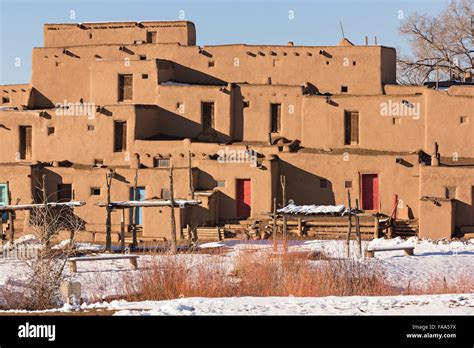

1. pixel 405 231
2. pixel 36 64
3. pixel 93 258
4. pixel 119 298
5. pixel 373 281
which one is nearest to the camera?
pixel 119 298

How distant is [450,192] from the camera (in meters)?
36.3

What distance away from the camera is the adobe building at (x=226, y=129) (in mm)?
37969

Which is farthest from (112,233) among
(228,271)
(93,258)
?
(228,271)

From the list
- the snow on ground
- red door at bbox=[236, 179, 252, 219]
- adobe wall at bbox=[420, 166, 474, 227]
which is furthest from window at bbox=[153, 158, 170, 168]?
the snow on ground

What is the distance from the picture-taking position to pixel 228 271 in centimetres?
2523

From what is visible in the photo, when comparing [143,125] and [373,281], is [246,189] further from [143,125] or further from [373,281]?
[373,281]

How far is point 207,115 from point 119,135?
3.64 m

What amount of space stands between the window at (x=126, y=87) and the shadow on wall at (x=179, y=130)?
171 centimetres

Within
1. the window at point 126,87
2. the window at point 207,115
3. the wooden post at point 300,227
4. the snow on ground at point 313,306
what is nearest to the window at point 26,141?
the window at point 126,87

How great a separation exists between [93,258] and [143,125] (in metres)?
13.3

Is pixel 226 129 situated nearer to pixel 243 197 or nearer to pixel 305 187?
pixel 243 197

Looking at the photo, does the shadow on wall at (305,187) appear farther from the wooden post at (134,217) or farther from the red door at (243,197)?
the wooden post at (134,217)

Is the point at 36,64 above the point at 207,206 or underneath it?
above

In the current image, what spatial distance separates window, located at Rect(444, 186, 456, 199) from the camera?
36281 millimetres
